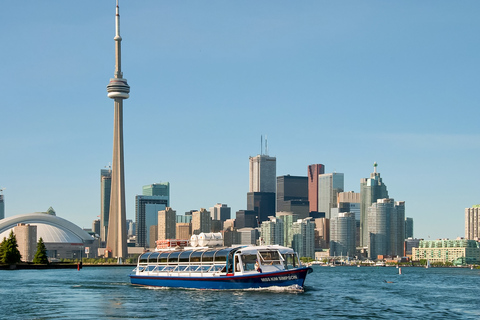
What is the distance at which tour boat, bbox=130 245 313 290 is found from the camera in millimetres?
88812

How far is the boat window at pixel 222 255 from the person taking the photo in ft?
306

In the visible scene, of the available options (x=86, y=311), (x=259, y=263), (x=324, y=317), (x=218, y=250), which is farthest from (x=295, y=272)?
(x=86, y=311)

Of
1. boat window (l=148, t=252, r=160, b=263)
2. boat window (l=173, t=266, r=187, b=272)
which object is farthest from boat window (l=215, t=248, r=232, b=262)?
boat window (l=148, t=252, r=160, b=263)

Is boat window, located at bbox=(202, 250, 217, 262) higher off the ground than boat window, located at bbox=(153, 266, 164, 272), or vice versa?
boat window, located at bbox=(202, 250, 217, 262)

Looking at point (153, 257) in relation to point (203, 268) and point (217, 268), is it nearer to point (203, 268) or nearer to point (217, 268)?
point (203, 268)

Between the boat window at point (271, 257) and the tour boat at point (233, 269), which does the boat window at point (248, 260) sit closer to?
the tour boat at point (233, 269)

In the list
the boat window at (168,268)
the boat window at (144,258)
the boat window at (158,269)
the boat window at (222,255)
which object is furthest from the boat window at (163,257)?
the boat window at (222,255)

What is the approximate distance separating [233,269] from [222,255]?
10.1 ft

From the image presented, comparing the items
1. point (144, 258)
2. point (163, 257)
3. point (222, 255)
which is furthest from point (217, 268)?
point (144, 258)

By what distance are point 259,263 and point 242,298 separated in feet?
24.4

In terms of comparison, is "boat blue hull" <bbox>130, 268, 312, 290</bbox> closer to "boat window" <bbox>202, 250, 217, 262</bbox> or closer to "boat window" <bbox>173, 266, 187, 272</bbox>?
"boat window" <bbox>202, 250, 217, 262</bbox>

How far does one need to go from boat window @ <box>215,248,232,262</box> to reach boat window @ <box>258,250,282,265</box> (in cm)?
473

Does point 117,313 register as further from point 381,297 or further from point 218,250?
point 381,297

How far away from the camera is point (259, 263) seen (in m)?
89.3
